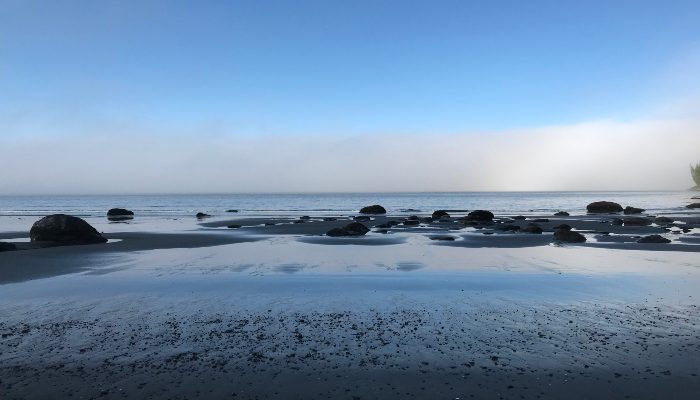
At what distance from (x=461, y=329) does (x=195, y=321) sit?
240 inches

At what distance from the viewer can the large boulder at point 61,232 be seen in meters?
28.8

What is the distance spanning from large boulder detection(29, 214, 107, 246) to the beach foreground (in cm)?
945

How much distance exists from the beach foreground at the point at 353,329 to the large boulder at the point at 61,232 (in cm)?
945

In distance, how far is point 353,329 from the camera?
10.1 meters

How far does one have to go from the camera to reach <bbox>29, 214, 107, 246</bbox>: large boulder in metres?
28.8

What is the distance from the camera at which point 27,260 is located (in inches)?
856

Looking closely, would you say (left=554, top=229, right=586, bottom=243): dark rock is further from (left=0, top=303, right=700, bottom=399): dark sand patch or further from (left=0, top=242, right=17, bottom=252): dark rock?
(left=0, top=242, right=17, bottom=252): dark rock

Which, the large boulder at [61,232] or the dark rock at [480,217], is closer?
the large boulder at [61,232]

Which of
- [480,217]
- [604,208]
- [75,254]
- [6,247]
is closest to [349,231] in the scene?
[75,254]

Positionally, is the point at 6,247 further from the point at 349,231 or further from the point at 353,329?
the point at 353,329

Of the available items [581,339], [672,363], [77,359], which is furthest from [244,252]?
[672,363]

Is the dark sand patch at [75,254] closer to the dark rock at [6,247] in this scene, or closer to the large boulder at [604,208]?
the dark rock at [6,247]

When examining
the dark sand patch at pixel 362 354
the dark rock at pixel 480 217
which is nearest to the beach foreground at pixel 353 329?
the dark sand patch at pixel 362 354

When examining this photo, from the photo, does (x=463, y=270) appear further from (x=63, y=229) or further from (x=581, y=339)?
(x=63, y=229)
